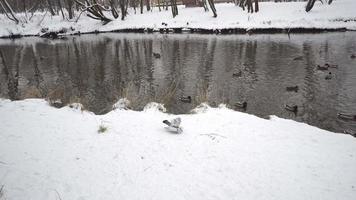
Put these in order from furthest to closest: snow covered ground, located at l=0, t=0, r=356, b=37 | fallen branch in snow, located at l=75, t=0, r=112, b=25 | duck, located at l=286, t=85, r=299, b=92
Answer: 1. fallen branch in snow, located at l=75, t=0, r=112, b=25
2. snow covered ground, located at l=0, t=0, r=356, b=37
3. duck, located at l=286, t=85, r=299, b=92

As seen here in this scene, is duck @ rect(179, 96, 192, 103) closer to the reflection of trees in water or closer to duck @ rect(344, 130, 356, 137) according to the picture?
the reflection of trees in water

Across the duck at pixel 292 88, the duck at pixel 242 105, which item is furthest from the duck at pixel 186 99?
the duck at pixel 292 88

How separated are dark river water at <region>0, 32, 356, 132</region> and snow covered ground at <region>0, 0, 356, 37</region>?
3599 mm

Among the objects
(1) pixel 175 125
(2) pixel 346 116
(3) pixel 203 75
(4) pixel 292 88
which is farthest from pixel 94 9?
(2) pixel 346 116

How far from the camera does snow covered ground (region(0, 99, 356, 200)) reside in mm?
5527

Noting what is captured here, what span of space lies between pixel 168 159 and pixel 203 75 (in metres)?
11.5

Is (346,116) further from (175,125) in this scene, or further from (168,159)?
(168,159)

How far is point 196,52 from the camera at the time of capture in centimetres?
2520

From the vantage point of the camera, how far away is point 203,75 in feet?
57.9

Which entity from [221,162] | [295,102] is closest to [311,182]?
[221,162]

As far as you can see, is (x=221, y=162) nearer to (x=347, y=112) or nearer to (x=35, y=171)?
(x=35, y=171)

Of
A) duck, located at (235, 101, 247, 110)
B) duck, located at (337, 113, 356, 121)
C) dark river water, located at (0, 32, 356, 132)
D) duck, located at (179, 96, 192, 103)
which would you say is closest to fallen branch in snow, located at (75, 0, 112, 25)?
dark river water, located at (0, 32, 356, 132)

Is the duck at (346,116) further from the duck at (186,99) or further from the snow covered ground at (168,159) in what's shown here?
the duck at (186,99)

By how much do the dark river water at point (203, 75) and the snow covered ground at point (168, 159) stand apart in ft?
9.35
